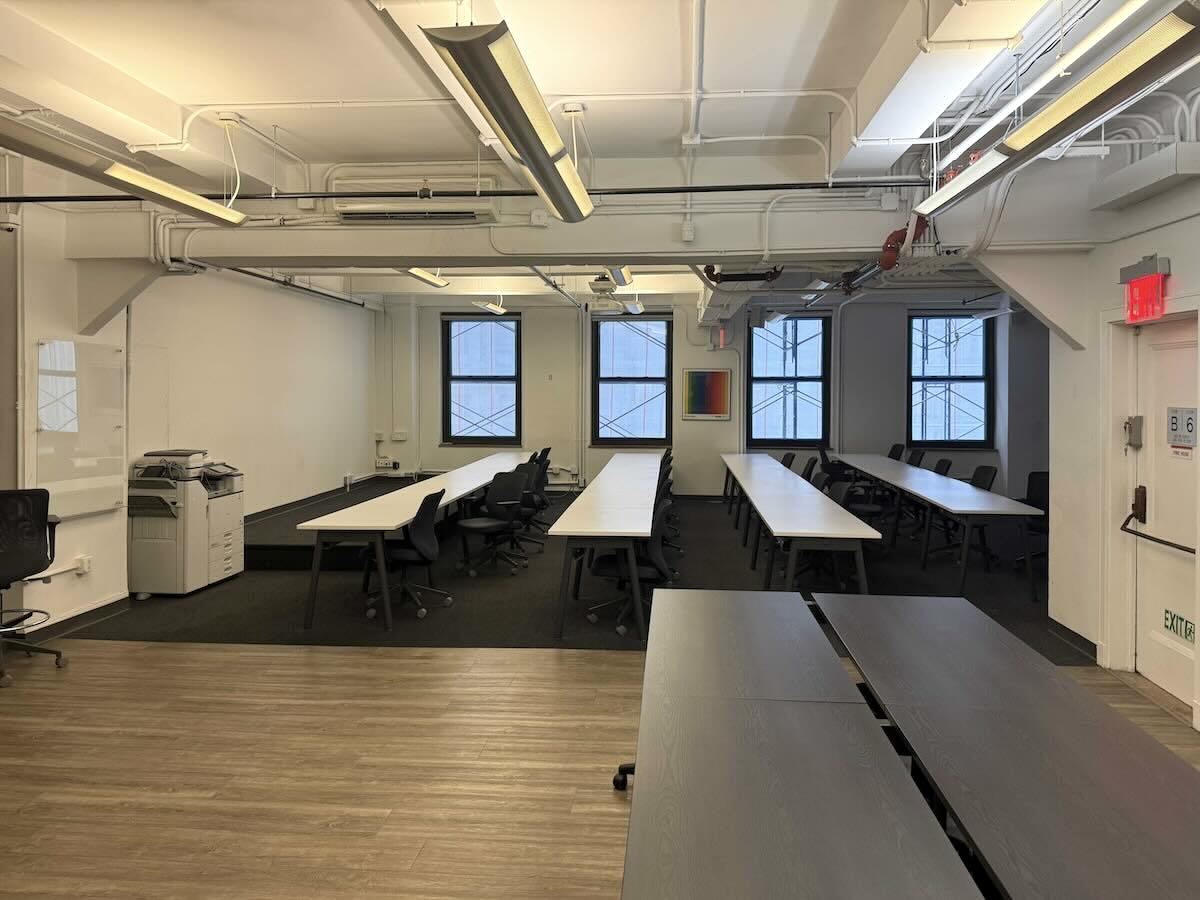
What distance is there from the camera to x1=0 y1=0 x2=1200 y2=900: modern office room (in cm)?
177

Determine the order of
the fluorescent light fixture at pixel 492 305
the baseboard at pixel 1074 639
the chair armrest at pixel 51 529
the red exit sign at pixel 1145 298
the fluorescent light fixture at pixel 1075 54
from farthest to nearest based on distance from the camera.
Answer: the fluorescent light fixture at pixel 492 305 → the baseboard at pixel 1074 639 → the chair armrest at pixel 51 529 → the red exit sign at pixel 1145 298 → the fluorescent light fixture at pixel 1075 54

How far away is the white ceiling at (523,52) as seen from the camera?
10.9ft

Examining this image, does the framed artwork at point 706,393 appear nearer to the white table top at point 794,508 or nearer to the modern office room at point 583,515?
the white table top at point 794,508

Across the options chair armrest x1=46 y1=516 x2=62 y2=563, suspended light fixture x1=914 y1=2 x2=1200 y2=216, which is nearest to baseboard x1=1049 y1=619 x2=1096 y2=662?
suspended light fixture x1=914 y1=2 x2=1200 y2=216

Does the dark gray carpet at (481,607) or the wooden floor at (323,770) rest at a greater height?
the dark gray carpet at (481,607)

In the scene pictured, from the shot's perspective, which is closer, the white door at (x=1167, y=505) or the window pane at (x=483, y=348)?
the white door at (x=1167, y=505)

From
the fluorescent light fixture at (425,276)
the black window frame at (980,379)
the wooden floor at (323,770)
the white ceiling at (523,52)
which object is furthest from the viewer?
the black window frame at (980,379)

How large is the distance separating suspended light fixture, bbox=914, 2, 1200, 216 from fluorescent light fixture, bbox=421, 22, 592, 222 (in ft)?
5.51

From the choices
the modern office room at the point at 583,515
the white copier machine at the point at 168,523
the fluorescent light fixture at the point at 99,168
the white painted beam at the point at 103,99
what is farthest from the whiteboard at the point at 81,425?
the fluorescent light fixture at the point at 99,168

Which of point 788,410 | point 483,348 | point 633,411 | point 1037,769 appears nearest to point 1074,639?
point 1037,769

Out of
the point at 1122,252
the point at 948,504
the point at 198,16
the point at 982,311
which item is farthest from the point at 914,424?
the point at 198,16

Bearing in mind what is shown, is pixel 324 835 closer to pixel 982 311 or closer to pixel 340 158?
pixel 340 158

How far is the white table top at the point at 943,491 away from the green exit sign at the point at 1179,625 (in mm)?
1472

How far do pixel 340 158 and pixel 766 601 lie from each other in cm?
436
